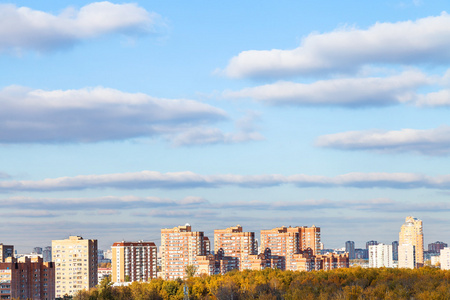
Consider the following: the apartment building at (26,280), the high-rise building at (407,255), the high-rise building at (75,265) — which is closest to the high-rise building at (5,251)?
the high-rise building at (75,265)

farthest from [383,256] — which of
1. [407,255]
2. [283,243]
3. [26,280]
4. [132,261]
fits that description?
[26,280]

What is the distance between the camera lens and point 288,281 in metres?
69.4

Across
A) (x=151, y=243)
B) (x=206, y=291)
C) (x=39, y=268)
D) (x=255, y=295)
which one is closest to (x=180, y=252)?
(x=151, y=243)

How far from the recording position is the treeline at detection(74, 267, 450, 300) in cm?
5416

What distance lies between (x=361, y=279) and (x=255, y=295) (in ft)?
35.7

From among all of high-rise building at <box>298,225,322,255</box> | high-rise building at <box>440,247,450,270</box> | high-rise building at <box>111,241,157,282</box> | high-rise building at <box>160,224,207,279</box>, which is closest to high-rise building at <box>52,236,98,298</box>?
high-rise building at <box>111,241,157,282</box>

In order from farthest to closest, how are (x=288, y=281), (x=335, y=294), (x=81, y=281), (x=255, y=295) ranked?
(x=81, y=281)
(x=288, y=281)
(x=255, y=295)
(x=335, y=294)

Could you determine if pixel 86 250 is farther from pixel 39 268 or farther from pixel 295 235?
pixel 295 235

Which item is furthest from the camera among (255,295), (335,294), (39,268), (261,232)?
(261,232)

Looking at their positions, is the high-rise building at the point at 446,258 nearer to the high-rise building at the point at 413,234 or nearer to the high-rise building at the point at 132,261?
the high-rise building at the point at 413,234

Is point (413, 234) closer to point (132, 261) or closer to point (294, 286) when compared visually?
point (132, 261)

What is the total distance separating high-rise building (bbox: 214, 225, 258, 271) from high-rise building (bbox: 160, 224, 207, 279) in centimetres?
465

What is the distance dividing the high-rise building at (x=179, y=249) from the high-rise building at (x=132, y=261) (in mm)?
3086

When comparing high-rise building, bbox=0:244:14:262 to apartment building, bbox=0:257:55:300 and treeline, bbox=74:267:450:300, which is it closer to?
apartment building, bbox=0:257:55:300
